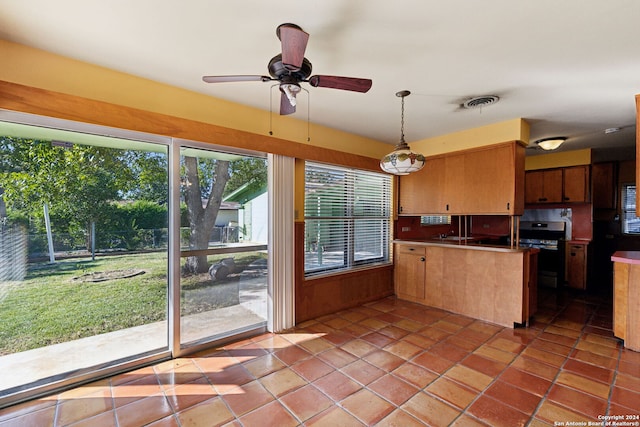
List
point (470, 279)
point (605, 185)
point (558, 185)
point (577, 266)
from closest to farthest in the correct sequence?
point (470, 279)
point (577, 266)
point (558, 185)
point (605, 185)

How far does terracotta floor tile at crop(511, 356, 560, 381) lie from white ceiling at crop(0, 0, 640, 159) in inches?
98.0

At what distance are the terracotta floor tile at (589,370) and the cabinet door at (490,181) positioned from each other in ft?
5.40

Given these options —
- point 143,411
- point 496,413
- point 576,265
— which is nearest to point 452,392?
point 496,413

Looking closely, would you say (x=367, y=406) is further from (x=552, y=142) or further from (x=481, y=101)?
(x=552, y=142)

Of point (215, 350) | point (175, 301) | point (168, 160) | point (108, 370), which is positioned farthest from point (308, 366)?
point (168, 160)

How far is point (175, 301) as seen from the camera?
2684mm

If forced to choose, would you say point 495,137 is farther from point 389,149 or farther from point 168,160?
point 168,160

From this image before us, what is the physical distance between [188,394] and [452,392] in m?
2.00

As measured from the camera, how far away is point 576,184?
493 centimetres

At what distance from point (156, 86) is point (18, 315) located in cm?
212

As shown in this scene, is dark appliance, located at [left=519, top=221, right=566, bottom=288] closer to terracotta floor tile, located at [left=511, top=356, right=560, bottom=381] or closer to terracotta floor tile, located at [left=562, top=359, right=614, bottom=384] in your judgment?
terracotta floor tile, located at [left=562, top=359, right=614, bottom=384]

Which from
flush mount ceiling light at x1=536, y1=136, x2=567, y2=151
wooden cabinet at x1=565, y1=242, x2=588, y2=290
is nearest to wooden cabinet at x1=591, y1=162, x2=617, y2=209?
wooden cabinet at x1=565, y1=242, x2=588, y2=290

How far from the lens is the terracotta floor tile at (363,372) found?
236 centimetres

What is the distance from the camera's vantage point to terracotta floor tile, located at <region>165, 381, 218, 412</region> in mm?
2059
